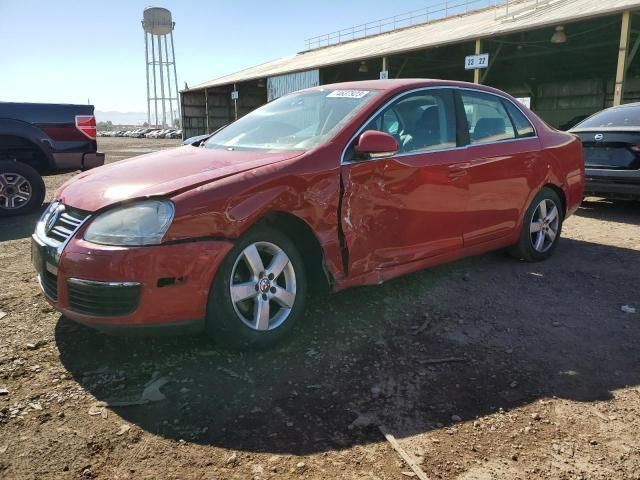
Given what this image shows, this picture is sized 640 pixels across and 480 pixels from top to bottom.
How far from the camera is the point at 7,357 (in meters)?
2.88

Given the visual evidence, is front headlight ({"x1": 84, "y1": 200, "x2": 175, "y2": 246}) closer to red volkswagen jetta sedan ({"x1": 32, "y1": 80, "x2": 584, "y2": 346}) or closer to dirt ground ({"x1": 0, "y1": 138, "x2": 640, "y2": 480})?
red volkswagen jetta sedan ({"x1": 32, "y1": 80, "x2": 584, "y2": 346})

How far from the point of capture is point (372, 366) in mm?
2834

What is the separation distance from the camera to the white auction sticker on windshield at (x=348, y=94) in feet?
11.9

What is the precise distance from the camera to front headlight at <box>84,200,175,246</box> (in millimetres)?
2537

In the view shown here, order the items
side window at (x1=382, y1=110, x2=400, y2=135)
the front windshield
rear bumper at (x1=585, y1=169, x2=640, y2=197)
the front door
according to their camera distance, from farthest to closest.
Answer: rear bumper at (x1=585, y1=169, x2=640, y2=197) < side window at (x1=382, y1=110, x2=400, y2=135) < the front windshield < the front door

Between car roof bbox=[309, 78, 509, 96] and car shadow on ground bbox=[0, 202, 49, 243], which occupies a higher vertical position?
car roof bbox=[309, 78, 509, 96]

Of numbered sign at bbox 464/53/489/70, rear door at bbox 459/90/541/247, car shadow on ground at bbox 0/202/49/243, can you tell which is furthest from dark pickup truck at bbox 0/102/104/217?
numbered sign at bbox 464/53/489/70

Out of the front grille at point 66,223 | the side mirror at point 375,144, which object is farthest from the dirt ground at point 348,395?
the side mirror at point 375,144

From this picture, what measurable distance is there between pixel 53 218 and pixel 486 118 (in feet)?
10.9

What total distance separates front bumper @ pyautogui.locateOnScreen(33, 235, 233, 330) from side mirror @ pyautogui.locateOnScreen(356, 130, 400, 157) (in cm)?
104

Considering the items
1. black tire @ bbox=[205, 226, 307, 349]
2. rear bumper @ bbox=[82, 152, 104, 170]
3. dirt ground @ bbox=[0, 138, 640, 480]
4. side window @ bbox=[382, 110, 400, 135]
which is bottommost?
dirt ground @ bbox=[0, 138, 640, 480]

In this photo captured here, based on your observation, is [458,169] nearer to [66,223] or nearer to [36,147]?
[66,223]

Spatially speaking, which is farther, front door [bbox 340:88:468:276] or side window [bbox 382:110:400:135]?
side window [bbox 382:110:400:135]

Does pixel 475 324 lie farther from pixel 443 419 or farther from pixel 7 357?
pixel 7 357
